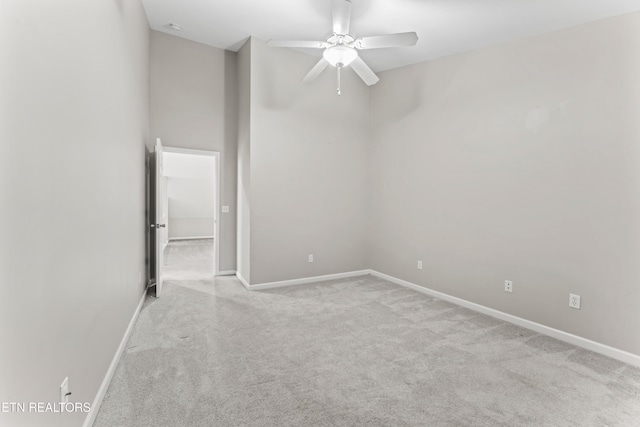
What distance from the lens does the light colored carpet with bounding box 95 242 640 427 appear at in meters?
1.94

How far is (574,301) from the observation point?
9.88 feet

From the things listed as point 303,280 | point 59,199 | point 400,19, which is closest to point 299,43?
point 400,19

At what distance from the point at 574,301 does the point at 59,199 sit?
3.99 meters

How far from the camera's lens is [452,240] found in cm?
411

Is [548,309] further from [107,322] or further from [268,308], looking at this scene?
[107,322]

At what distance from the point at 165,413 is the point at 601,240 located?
3.69m

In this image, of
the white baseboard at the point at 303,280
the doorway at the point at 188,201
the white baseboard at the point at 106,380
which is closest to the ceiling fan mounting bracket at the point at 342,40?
the white baseboard at the point at 303,280

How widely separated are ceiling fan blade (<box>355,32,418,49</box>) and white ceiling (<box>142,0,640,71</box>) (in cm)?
57

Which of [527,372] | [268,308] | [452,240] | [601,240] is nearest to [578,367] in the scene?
[527,372]

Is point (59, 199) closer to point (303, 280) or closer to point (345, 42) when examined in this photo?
point (345, 42)

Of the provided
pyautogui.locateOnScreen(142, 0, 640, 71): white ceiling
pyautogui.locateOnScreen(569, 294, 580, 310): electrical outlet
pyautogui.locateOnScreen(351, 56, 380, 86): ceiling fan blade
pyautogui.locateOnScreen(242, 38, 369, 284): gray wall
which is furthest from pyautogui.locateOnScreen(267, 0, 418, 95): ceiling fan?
pyautogui.locateOnScreen(569, 294, 580, 310): electrical outlet

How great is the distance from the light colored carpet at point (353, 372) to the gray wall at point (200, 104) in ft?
6.38

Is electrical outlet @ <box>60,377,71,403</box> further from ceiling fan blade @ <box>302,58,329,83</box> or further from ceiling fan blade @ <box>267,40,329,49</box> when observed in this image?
ceiling fan blade @ <box>302,58,329,83</box>

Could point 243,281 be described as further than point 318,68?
Yes
